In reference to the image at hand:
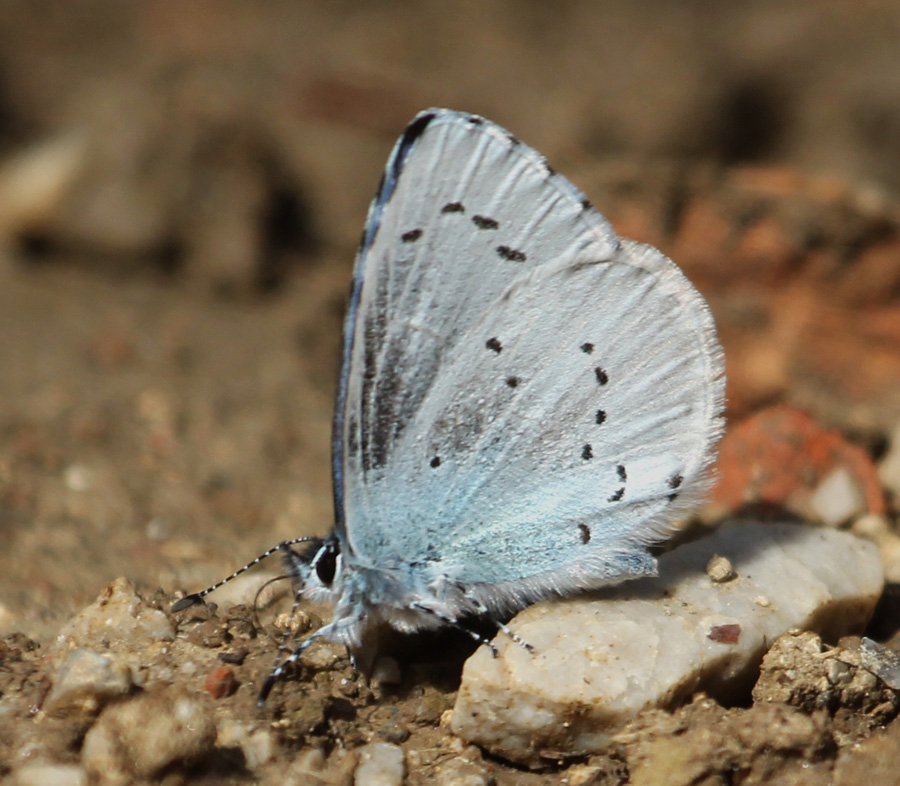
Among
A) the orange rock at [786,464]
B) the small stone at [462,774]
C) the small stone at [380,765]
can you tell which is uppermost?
the orange rock at [786,464]

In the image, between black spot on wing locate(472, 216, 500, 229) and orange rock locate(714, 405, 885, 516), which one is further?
→ orange rock locate(714, 405, 885, 516)

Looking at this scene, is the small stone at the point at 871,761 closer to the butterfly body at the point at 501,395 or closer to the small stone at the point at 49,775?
the butterfly body at the point at 501,395

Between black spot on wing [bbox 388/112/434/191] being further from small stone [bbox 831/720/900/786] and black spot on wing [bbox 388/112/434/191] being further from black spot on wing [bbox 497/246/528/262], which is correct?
small stone [bbox 831/720/900/786]

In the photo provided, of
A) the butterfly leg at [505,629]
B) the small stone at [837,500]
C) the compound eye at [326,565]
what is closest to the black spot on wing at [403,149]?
the compound eye at [326,565]

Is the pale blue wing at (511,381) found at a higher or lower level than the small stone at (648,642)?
higher

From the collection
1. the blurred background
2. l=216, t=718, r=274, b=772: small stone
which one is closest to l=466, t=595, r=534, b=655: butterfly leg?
l=216, t=718, r=274, b=772: small stone

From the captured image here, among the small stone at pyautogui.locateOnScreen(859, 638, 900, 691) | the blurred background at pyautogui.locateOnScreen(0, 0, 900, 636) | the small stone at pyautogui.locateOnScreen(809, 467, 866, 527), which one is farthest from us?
the blurred background at pyautogui.locateOnScreen(0, 0, 900, 636)

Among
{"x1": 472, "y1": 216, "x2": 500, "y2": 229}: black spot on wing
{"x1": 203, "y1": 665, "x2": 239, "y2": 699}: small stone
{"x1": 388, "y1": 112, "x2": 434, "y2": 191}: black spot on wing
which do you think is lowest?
{"x1": 203, "y1": 665, "x2": 239, "y2": 699}: small stone
